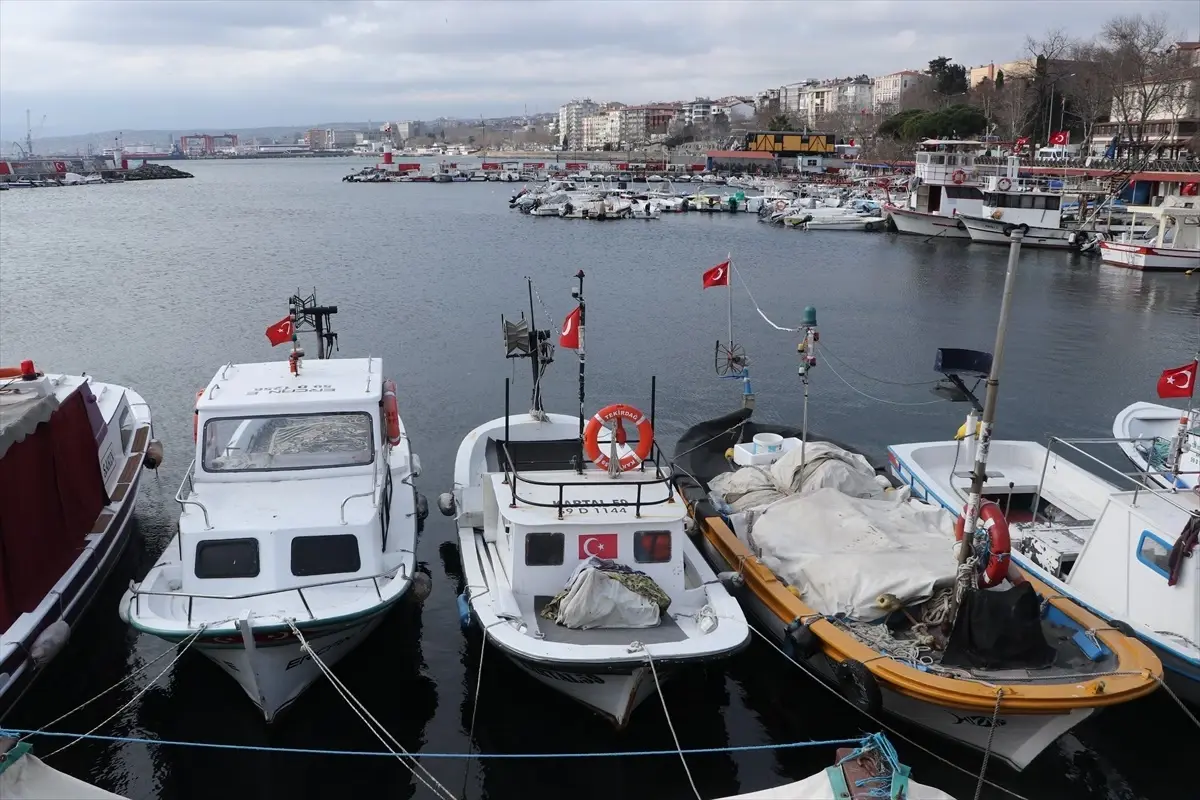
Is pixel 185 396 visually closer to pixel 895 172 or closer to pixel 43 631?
pixel 43 631

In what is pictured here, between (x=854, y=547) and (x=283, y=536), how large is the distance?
24.9 feet

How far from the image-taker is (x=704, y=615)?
38.0 ft

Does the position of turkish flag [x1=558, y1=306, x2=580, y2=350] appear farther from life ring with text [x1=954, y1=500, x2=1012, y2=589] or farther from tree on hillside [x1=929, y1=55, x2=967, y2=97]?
tree on hillside [x1=929, y1=55, x2=967, y2=97]

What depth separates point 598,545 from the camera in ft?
38.7

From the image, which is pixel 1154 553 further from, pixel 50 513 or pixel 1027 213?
pixel 1027 213

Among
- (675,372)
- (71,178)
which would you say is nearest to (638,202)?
(675,372)

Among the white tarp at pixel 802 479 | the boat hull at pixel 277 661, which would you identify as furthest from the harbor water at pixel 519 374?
the white tarp at pixel 802 479

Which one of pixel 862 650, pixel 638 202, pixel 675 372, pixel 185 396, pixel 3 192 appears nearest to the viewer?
pixel 862 650

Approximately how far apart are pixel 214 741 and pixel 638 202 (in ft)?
Result: 258

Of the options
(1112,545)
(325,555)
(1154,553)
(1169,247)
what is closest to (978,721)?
(1154,553)

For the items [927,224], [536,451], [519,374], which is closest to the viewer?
[536,451]

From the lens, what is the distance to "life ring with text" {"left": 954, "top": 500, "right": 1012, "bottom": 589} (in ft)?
34.6

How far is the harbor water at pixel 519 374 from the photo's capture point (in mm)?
11219

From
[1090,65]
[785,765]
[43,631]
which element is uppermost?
[1090,65]
